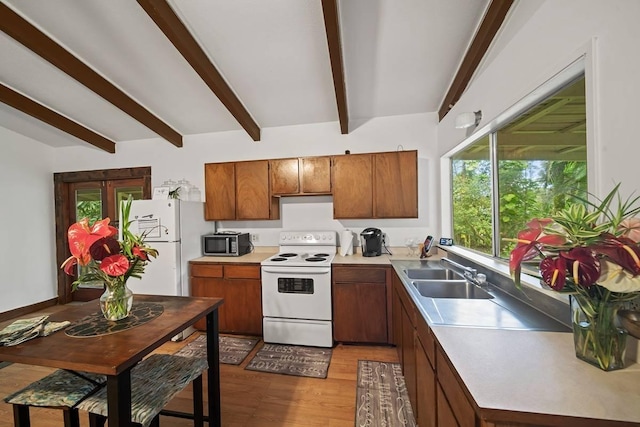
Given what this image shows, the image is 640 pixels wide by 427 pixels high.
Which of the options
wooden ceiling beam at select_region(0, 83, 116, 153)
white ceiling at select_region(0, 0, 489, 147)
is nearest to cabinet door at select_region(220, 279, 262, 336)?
white ceiling at select_region(0, 0, 489, 147)

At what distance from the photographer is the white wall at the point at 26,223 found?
3.49 meters

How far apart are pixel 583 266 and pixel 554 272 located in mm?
68

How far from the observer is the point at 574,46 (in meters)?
1.10

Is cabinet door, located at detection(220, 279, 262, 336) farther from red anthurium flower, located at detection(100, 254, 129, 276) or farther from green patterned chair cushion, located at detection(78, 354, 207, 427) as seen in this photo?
red anthurium flower, located at detection(100, 254, 129, 276)

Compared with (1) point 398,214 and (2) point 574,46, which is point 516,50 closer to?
(2) point 574,46

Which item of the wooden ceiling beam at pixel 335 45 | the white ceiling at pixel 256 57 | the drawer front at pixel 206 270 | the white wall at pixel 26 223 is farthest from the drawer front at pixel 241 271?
the white wall at pixel 26 223

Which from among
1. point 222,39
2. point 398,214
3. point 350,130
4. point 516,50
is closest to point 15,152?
point 222,39

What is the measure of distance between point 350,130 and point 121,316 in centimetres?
294

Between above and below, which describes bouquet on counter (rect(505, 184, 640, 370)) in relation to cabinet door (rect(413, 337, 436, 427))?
above

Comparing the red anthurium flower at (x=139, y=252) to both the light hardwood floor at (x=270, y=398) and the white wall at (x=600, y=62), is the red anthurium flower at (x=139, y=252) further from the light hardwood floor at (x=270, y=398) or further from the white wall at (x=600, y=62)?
the white wall at (x=600, y=62)

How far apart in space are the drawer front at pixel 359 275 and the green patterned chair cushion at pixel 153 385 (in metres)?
1.43

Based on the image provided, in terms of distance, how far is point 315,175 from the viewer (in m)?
2.99

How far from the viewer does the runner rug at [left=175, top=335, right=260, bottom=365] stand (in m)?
2.40

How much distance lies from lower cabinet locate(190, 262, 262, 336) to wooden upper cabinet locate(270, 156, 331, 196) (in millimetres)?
998
